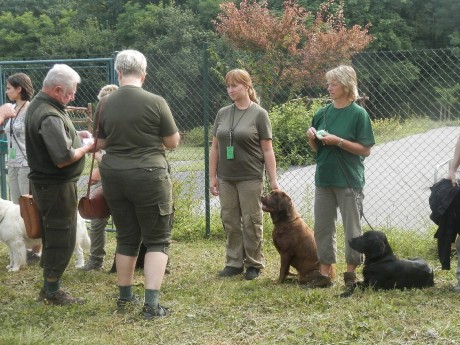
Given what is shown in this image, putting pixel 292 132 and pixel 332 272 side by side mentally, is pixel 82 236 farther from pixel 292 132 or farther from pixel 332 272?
pixel 292 132

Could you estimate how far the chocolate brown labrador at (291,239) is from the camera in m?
6.05

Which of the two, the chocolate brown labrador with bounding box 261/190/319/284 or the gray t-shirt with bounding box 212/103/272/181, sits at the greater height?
the gray t-shirt with bounding box 212/103/272/181

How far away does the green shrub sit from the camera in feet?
30.3

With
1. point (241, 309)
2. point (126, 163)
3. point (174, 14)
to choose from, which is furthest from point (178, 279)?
point (174, 14)

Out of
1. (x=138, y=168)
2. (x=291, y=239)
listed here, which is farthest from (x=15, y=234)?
(x=291, y=239)

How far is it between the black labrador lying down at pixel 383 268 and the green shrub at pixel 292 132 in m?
3.55

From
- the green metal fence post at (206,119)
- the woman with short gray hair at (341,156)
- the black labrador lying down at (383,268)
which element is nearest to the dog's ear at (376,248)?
the black labrador lying down at (383,268)

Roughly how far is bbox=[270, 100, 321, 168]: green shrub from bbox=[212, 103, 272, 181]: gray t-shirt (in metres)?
2.77

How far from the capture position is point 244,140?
621 cm

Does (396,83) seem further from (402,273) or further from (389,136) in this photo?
(402,273)

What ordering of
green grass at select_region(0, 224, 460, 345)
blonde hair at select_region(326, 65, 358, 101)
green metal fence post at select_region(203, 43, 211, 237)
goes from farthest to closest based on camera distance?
green metal fence post at select_region(203, 43, 211, 237), blonde hair at select_region(326, 65, 358, 101), green grass at select_region(0, 224, 460, 345)

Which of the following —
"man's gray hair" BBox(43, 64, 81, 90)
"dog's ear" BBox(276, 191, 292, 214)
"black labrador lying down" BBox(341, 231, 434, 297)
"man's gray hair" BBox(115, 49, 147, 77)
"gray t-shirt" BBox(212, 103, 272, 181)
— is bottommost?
"black labrador lying down" BBox(341, 231, 434, 297)

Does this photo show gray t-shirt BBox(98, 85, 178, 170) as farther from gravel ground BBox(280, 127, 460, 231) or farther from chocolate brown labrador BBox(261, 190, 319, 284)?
gravel ground BBox(280, 127, 460, 231)

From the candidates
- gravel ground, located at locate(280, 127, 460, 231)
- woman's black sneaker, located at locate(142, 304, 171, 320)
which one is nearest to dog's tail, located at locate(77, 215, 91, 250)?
woman's black sneaker, located at locate(142, 304, 171, 320)
